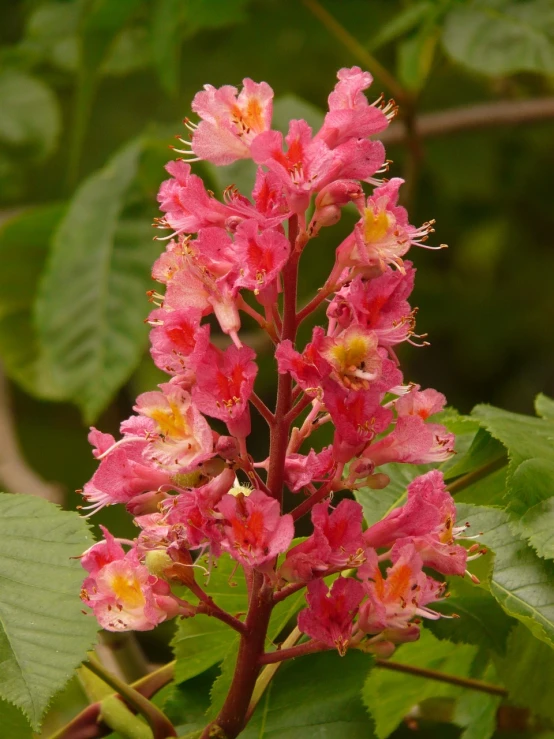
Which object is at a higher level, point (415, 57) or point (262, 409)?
point (415, 57)

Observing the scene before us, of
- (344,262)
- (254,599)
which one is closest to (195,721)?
(254,599)

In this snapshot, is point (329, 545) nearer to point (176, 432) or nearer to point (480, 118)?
point (176, 432)

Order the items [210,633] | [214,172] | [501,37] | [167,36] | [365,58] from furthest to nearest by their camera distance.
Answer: [365,58] < [167,36] < [501,37] < [214,172] < [210,633]

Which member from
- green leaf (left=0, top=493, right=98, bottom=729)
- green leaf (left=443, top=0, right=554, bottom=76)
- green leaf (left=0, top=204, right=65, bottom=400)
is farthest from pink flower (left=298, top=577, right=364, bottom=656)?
green leaf (left=0, top=204, right=65, bottom=400)

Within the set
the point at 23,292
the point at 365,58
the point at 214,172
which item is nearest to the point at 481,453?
the point at 214,172

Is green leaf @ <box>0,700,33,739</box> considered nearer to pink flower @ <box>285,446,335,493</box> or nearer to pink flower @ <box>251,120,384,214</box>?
pink flower @ <box>285,446,335,493</box>

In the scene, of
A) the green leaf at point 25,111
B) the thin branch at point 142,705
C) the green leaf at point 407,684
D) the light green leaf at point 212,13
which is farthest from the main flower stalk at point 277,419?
the green leaf at point 25,111
